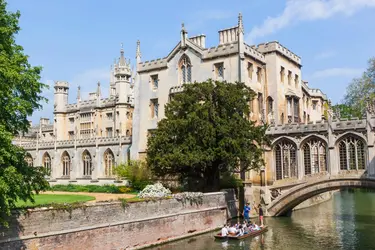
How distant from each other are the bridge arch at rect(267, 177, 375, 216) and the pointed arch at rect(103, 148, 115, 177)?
66.6 ft

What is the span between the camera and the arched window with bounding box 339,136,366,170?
28.5 metres

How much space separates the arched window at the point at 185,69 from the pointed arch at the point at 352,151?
15051 millimetres

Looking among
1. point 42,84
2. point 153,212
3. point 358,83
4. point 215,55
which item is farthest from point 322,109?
point 42,84

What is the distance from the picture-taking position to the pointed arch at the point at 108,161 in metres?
45.9

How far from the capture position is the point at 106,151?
152 ft

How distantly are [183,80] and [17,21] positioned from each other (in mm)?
24028

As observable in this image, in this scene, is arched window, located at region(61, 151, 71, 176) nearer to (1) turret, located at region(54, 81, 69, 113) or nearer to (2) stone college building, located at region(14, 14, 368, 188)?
(2) stone college building, located at region(14, 14, 368, 188)

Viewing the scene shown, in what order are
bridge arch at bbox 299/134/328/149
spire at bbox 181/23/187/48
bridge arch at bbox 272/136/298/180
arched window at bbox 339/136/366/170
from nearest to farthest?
arched window at bbox 339/136/366/170
bridge arch at bbox 299/134/328/149
bridge arch at bbox 272/136/298/180
spire at bbox 181/23/187/48

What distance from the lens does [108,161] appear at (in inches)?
1818

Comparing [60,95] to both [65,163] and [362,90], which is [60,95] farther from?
[362,90]

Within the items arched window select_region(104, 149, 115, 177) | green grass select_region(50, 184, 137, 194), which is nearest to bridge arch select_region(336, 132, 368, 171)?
green grass select_region(50, 184, 137, 194)

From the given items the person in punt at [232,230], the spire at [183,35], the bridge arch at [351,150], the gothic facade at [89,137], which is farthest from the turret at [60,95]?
the person in punt at [232,230]

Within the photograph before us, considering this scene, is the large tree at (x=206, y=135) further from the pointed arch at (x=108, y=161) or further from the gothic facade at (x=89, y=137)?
the pointed arch at (x=108, y=161)

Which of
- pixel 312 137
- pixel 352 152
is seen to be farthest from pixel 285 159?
pixel 352 152
